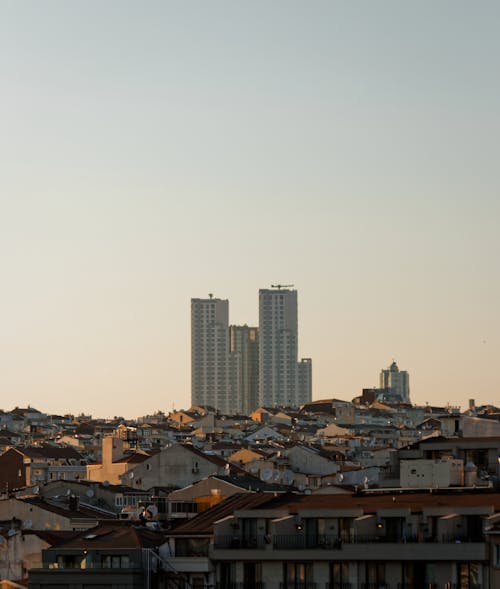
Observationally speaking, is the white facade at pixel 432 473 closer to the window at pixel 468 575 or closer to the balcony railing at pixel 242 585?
the balcony railing at pixel 242 585

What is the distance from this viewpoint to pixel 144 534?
6738 cm

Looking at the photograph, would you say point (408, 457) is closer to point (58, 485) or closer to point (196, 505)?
point (196, 505)

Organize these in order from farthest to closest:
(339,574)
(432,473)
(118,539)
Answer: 1. (432,473)
2. (118,539)
3. (339,574)

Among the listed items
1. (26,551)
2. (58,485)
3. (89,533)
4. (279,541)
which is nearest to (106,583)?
(279,541)

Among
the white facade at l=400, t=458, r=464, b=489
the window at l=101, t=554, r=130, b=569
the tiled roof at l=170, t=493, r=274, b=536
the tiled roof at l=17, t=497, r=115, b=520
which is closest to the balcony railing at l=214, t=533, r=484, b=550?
the tiled roof at l=170, t=493, r=274, b=536

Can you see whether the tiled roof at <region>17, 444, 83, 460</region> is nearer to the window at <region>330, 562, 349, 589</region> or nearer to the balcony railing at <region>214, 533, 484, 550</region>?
the balcony railing at <region>214, 533, 484, 550</region>

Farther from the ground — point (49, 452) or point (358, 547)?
point (49, 452)

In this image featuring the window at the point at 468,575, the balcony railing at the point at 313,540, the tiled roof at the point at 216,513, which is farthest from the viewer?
the tiled roof at the point at 216,513

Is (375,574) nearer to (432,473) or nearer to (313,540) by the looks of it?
(313,540)

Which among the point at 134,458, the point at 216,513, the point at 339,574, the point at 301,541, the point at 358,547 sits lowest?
the point at 339,574

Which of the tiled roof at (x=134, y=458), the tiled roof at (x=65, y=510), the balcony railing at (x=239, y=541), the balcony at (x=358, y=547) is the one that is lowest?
the balcony at (x=358, y=547)

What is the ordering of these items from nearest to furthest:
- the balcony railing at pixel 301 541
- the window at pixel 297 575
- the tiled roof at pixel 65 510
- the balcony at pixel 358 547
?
the balcony at pixel 358 547
the window at pixel 297 575
the balcony railing at pixel 301 541
the tiled roof at pixel 65 510

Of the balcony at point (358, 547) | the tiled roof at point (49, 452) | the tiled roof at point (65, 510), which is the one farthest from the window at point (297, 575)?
the tiled roof at point (49, 452)

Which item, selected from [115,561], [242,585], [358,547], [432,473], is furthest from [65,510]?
[358,547]
